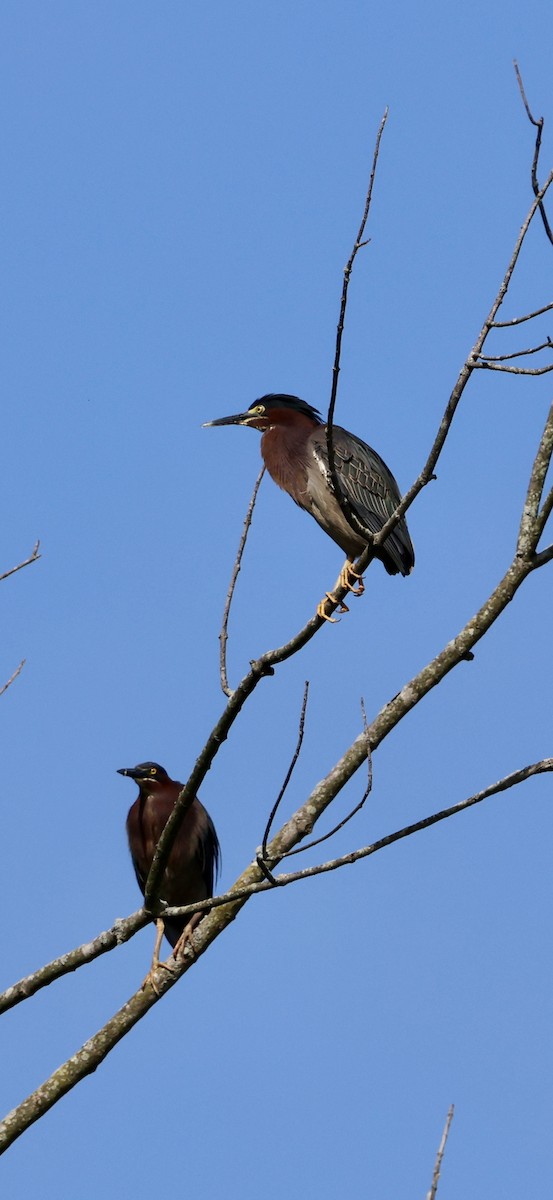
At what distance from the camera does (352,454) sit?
6.91 meters

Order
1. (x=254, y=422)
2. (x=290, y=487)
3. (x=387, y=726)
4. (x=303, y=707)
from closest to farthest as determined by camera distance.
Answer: (x=303, y=707) < (x=387, y=726) < (x=290, y=487) < (x=254, y=422)

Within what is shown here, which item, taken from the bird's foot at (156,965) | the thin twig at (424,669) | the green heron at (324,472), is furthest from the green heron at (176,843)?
the thin twig at (424,669)

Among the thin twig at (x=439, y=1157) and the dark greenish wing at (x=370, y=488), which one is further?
the dark greenish wing at (x=370, y=488)

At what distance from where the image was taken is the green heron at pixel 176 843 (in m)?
6.71

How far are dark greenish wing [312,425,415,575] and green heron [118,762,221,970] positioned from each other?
1654 millimetres

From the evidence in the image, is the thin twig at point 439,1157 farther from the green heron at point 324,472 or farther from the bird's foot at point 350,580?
the green heron at point 324,472

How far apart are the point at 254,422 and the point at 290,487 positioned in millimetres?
721

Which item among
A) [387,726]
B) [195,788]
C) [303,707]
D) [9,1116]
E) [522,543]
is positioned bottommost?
[9,1116]

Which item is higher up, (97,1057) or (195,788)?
(195,788)

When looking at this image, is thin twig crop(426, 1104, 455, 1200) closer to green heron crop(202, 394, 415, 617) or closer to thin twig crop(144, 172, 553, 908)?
thin twig crop(144, 172, 553, 908)

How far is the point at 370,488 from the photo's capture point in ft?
22.6

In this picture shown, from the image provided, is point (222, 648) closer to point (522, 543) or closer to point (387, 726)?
point (387, 726)

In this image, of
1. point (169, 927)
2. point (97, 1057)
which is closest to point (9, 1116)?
point (97, 1057)

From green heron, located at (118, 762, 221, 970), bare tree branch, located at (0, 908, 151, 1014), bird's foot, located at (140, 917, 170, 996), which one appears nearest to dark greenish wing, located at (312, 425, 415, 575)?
green heron, located at (118, 762, 221, 970)
